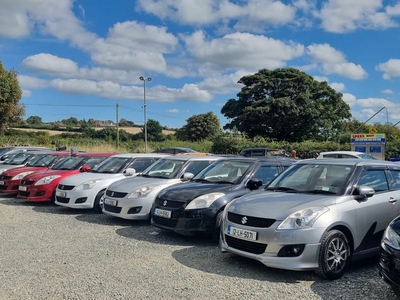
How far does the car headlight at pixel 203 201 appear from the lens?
685 centimetres

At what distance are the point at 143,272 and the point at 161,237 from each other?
2.07m

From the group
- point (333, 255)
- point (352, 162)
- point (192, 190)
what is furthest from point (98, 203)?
point (333, 255)

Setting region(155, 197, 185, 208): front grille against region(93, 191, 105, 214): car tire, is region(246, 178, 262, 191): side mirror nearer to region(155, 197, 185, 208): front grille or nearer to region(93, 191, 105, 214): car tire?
region(155, 197, 185, 208): front grille

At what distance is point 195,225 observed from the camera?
22.1 ft

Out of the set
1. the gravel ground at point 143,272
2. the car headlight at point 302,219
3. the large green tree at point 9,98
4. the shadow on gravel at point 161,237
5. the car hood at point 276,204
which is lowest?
the shadow on gravel at point 161,237

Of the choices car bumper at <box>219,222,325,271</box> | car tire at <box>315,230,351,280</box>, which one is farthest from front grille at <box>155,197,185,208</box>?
car tire at <box>315,230,351,280</box>

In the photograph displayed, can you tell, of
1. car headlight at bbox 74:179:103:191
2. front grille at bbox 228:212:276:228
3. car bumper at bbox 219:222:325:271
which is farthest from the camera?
car headlight at bbox 74:179:103:191

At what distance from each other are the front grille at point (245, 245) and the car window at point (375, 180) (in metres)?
1.79

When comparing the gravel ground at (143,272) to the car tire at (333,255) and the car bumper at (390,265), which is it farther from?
the car bumper at (390,265)

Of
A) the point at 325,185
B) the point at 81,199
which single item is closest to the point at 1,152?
the point at 81,199

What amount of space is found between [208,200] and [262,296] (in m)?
2.60

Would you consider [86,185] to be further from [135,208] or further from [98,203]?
[135,208]

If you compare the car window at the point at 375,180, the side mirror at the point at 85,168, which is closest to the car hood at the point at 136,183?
the side mirror at the point at 85,168

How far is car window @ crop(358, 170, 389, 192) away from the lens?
19.1 feet
